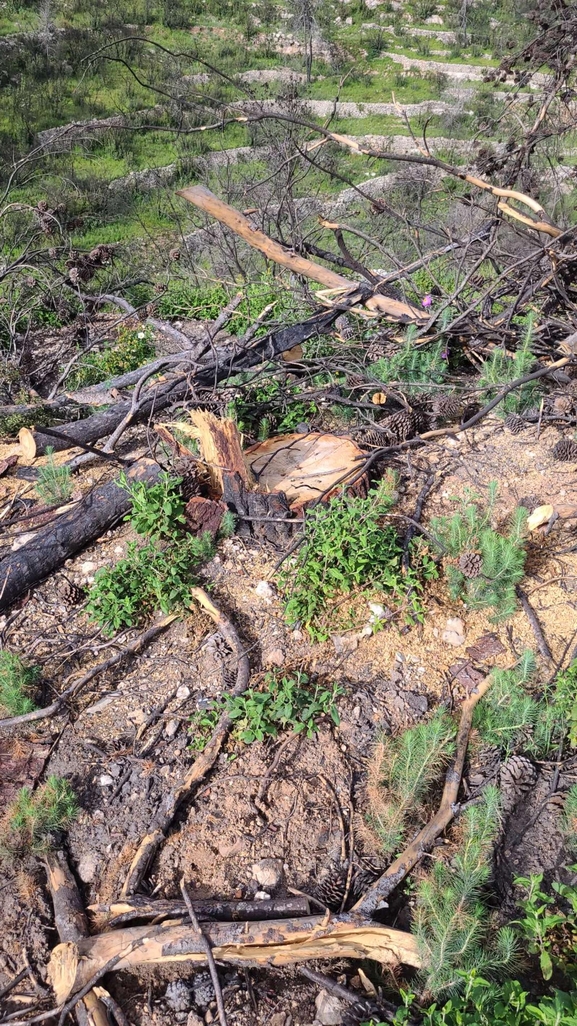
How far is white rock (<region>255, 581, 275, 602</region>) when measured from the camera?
2.88 metres

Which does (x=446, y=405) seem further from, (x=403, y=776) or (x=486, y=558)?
(x=403, y=776)

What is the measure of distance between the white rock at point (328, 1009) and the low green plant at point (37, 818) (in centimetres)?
96

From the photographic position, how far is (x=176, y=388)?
4066 mm

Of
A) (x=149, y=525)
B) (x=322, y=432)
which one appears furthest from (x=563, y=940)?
(x=322, y=432)

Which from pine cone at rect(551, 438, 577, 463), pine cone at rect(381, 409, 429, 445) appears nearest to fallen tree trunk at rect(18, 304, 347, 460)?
pine cone at rect(381, 409, 429, 445)

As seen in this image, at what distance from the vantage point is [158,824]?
2.12 metres

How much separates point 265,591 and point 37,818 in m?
1.26

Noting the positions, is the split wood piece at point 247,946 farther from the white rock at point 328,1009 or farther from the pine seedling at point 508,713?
the pine seedling at point 508,713

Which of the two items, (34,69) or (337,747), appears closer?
(337,747)

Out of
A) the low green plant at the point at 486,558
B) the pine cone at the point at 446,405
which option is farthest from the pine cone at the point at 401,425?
the low green plant at the point at 486,558

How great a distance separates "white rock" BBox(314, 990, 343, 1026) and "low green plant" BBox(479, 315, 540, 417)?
2817 millimetres

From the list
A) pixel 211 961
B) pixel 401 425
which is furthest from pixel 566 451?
pixel 211 961

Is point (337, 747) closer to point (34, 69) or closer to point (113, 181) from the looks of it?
point (113, 181)

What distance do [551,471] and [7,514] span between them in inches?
117
